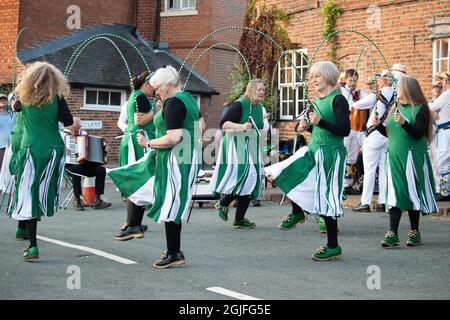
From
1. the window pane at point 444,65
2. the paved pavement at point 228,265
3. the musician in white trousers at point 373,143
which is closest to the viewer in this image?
the paved pavement at point 228,265

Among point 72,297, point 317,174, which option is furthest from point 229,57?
point 72,297

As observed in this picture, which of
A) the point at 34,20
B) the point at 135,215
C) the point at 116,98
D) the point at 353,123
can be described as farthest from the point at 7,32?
the point at 135,215

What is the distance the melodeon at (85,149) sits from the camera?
43.7 feet

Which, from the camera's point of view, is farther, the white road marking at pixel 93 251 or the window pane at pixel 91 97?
the window pane at pixel 91 97

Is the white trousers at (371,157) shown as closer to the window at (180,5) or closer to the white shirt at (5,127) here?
the white shirt at (5,127)

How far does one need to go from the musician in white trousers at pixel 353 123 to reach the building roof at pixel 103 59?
12.4m

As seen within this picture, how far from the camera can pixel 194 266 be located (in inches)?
296

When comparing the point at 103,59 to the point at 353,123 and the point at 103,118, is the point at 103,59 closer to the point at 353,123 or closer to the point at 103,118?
the point at 103,118

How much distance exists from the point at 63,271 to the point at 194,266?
1213 mm

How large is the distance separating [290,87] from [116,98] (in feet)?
27.4

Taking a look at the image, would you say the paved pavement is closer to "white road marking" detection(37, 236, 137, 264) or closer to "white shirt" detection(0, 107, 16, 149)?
"white road marking" detection(37, 236, 137, 264)

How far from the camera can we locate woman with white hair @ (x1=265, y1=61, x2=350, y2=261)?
789 centimetres

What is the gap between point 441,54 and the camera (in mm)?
15898

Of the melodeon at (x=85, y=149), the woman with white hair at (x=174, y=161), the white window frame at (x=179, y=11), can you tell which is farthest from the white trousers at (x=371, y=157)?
the white window frame at (x=179, y=11)
